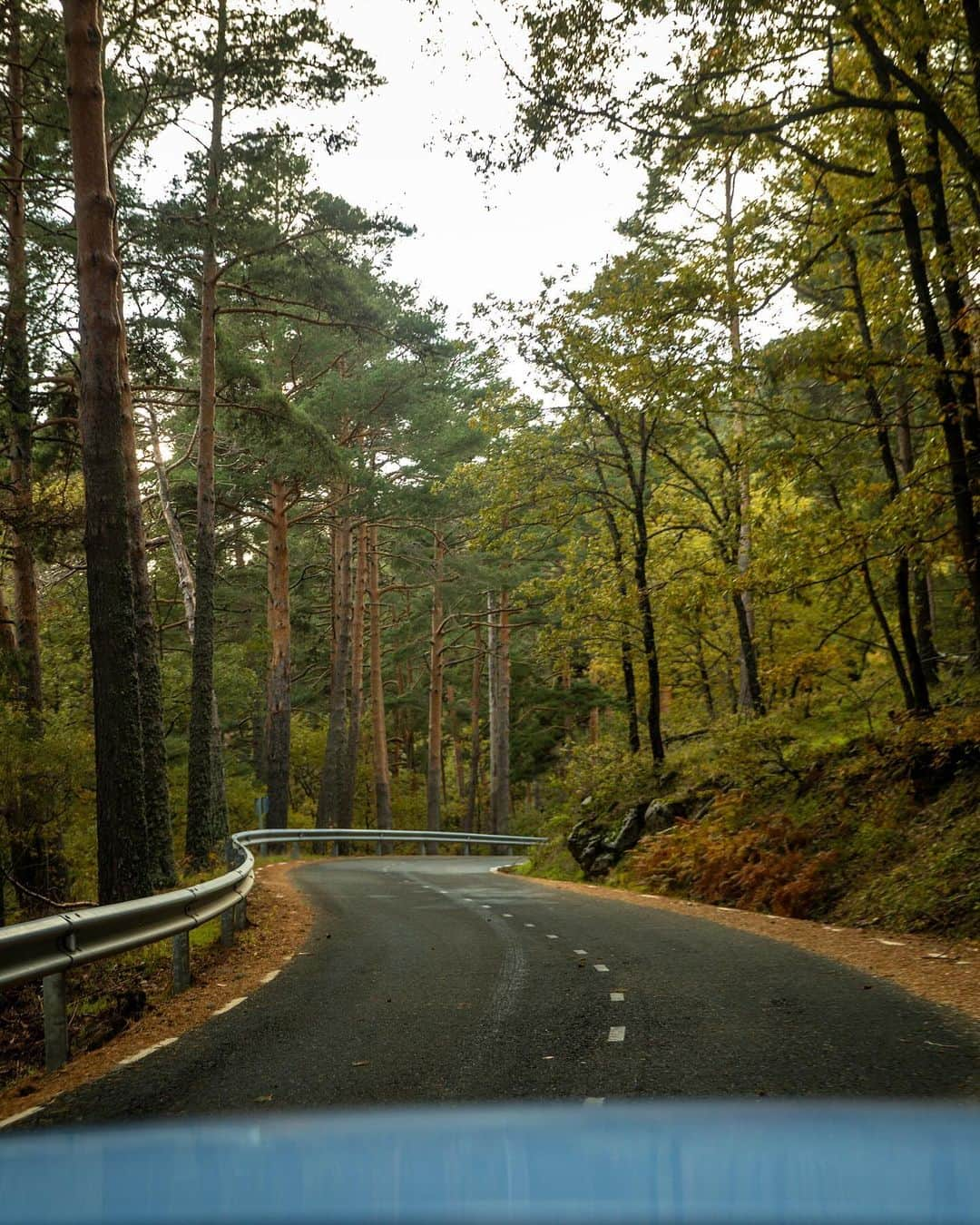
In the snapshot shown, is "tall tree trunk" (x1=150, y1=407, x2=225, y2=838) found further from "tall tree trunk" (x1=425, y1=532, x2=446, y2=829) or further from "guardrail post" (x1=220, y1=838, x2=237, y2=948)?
"tall tree trunk" (x1=425, y1=532, x2=446, y2=829)

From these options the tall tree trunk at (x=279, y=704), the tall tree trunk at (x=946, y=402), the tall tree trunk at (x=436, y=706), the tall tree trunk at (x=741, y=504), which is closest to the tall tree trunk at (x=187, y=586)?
the tall tree trunk at (x=279, y=704)

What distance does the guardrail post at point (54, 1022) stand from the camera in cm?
616

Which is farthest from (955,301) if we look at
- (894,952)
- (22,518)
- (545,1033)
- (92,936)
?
(22,518)

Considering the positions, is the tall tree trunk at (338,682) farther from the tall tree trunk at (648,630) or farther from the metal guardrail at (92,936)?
the metal guardrail at (92,936)

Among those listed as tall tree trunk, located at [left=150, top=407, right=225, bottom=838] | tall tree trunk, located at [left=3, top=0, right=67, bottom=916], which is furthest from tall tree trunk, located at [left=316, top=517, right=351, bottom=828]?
tall tree trunk, located at [left=3, top=0, right=67, bottom=916]

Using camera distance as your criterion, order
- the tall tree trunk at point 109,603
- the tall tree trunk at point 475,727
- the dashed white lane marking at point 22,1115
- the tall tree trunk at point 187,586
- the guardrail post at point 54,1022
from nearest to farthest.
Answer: the dashed white lane marking at point 22,1115 < the guardrail post at point 54,1022 < the tall tree trunk at point 109,603 < the tall tree trunk at point 187,586 < the tall tree trunk at point 475,727

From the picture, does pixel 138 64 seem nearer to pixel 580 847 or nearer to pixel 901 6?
pixel 901 6

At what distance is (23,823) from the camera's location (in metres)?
15.6

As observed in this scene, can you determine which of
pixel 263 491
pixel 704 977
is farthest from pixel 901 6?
pixel 263 491

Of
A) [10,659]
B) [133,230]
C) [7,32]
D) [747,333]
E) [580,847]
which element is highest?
[7,32]

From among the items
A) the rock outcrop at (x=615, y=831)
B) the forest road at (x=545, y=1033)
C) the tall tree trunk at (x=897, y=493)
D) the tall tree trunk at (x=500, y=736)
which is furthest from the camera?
the tall tree trunk at (x=500, y=736)

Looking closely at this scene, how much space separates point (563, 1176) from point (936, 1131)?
50.7 inches

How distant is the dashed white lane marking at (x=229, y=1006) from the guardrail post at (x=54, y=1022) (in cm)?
123

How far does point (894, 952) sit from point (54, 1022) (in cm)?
735
